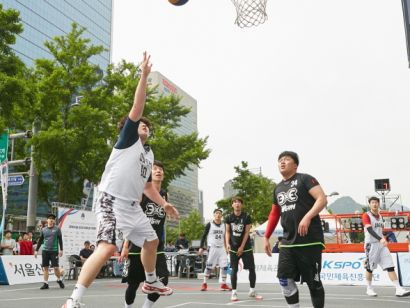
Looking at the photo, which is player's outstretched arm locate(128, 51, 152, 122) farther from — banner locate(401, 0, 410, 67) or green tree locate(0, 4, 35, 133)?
green tree locate(0, 4, 35, 133)

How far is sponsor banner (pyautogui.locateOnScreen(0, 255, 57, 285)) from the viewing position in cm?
1595

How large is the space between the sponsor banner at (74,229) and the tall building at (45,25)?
39066 mm

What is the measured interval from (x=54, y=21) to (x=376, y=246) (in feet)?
233

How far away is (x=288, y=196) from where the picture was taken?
565cm

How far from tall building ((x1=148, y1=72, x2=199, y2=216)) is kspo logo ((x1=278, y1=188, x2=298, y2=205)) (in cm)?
9155

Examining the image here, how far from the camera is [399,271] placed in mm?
14039

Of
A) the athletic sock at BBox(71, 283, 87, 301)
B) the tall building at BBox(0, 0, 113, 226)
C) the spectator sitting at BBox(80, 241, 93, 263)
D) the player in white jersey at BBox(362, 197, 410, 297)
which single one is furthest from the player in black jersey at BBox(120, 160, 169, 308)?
the tall building at BBox(0, 0, 113, 226)

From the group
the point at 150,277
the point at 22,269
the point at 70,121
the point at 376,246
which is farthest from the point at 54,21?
the point at 150,277

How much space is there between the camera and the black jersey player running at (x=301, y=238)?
5.34 metres

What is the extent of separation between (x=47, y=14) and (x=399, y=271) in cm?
6843

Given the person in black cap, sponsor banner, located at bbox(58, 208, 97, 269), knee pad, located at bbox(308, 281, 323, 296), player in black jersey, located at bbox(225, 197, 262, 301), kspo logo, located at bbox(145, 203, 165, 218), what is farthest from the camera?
sponsor banner, located at bbox(58, 208, 97, 269)

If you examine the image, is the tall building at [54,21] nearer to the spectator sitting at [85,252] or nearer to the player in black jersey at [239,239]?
the spectator sitting at [85,252]

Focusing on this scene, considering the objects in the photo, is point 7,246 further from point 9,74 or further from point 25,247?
point 9,74

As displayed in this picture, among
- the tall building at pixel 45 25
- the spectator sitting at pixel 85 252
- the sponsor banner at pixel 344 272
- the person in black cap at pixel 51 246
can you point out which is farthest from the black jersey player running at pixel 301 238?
the tall building at pixel 45 25
